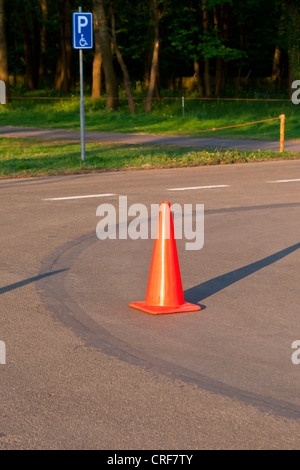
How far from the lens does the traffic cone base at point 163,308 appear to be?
6980 mm

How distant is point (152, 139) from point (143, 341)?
22172mm

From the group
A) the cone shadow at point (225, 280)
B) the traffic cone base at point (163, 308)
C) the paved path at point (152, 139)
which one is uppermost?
the traffic cone base at point (163, 308)

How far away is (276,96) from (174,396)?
50.2 meters

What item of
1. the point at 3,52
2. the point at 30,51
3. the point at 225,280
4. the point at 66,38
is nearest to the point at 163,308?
the point at 225,280

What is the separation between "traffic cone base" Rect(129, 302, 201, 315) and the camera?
698cm

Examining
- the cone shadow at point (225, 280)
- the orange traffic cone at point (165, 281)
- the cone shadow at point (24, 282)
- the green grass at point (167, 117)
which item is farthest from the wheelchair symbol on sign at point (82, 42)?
the orange traffic cone at point (165, 281)

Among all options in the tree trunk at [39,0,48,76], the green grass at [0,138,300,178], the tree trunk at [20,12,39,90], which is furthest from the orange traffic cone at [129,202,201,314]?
the tree trunk at [20,12,39,90]

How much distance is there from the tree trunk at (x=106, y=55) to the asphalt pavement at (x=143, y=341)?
97.4ft

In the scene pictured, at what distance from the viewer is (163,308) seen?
705cm

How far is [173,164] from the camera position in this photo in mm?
19266

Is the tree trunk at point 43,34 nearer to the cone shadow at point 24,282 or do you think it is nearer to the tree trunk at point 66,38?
the tree trunk at point 66,38

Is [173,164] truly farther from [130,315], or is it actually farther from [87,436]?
[87,436]

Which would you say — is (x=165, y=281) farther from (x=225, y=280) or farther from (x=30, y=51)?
(x=30, y=51)

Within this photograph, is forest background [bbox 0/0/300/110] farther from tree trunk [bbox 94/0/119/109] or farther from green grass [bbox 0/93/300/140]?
green grass [bbox 0/93/300/140]
